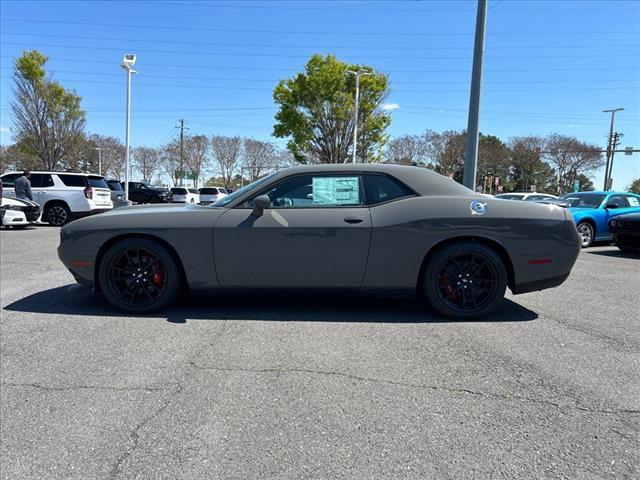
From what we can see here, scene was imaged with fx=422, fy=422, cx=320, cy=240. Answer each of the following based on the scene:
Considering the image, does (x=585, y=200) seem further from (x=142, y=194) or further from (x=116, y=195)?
(x=142, y=194)

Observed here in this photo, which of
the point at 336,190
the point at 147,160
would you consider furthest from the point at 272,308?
the point at 147,160

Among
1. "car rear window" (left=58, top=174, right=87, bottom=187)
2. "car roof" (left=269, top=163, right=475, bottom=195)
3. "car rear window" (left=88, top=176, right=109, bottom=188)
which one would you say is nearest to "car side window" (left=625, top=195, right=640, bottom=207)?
"car roof" (left=269, top=163, right=475, bottom=195)

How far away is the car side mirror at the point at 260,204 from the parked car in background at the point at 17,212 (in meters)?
10.5

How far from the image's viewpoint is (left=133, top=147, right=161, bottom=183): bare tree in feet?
217

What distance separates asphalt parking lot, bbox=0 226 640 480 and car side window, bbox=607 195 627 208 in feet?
27.2

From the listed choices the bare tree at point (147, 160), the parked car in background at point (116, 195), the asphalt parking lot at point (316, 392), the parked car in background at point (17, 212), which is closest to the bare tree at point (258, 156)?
the bare tree at point (147, 160)

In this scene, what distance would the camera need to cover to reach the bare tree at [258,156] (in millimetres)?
59594

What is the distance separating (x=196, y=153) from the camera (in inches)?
2292

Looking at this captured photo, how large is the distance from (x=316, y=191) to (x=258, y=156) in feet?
189

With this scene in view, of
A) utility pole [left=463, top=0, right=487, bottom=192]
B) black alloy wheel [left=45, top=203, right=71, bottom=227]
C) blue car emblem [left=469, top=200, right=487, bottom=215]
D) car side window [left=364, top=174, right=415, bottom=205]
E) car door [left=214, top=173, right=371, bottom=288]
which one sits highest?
utility pole [left=463, top=0, right=487, bottom=192]

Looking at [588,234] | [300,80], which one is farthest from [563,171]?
[588,234]

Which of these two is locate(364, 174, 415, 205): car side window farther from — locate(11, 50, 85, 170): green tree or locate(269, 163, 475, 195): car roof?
locate(11, 50, 85, 170): green tree

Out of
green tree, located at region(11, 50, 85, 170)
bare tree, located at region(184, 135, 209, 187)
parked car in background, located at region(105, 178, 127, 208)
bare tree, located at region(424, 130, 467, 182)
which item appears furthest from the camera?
bare tree, located at region(184, 135, 209, 187)

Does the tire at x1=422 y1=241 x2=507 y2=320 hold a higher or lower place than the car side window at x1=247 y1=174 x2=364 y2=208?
lower
